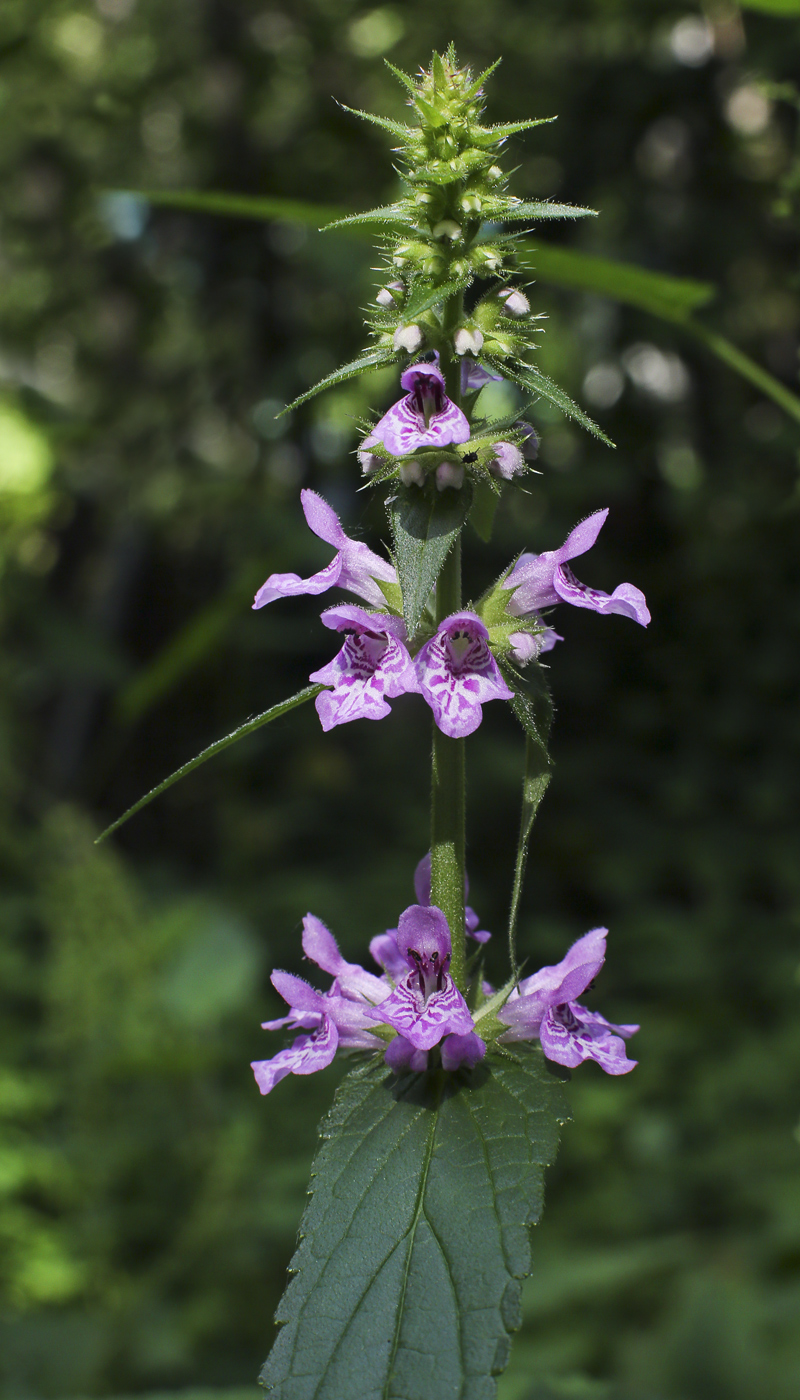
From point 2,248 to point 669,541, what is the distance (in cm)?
446

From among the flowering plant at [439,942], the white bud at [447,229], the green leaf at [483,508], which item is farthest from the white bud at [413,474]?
the white bud at [447,229]

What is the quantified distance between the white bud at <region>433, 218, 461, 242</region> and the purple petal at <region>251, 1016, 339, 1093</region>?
0.77 m

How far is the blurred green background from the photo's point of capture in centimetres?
359

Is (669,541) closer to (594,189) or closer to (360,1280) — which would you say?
(594,189)

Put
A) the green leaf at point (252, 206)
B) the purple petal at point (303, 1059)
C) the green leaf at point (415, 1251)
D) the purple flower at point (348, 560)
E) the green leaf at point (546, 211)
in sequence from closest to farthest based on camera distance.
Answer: the green leaf at point (415, 1251), the green leaf at point (546, 211), the purple petal at point (303, 1059), the purple flower at point (348, 560), the green leaf at point (252, 206)

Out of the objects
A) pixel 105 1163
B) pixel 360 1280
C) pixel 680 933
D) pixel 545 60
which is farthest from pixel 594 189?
pixel 360 1280

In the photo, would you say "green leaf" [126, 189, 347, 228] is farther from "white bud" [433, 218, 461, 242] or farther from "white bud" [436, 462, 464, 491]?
"white bud" [436, 462, 464, 491]

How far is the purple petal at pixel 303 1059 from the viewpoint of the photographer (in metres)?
1.05

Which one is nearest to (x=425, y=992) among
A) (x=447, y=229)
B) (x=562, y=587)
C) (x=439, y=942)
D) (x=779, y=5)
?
(x=439, y=942)

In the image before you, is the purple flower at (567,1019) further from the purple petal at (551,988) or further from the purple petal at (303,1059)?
the purple petal at (303,1059)

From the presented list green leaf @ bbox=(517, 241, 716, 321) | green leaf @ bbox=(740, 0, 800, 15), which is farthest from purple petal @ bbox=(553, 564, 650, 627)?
green leaf @ bbox=(740, 0, 800, 15)

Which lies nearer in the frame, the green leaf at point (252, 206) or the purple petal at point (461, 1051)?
the purple petal at point (461, 1051)

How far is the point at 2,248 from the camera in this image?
6.61 m

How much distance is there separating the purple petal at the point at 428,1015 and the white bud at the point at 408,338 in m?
0.60
